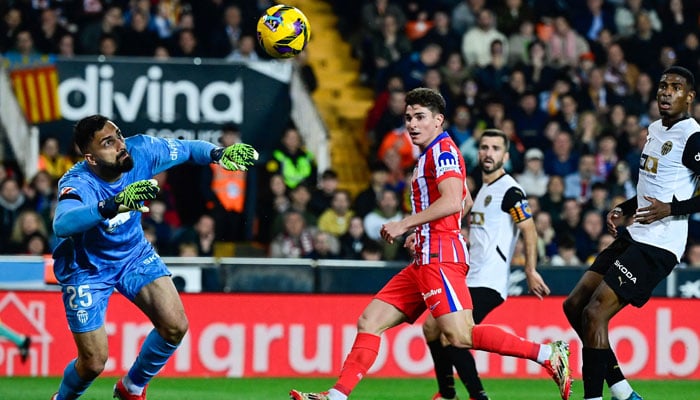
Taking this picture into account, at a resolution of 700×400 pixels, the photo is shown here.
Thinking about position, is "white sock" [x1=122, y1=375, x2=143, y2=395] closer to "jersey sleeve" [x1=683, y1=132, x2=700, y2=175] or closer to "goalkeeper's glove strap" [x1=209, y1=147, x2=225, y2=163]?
"goalkeeper's glove strap" [x1=209, y1=147, x2=225, y2=163]

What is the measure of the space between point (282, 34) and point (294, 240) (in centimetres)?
502

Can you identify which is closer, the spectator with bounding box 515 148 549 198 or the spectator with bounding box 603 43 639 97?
the spectator with bounding box 515 148 549 198

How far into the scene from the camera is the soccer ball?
11.0 m

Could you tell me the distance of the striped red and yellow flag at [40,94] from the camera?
1622cm

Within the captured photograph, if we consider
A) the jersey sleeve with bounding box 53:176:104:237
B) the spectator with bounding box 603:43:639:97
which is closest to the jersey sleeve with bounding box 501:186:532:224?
the jersey sleeve with bounding box 53:176:104:237

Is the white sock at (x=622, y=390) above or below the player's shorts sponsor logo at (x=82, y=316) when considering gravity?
below

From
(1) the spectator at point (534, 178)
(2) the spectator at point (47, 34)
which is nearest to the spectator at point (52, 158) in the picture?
(2) the spectator at point (47, 34)

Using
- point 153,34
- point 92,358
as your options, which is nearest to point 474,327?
point 92,358

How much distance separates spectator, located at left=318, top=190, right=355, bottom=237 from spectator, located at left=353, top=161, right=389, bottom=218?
13 centimetres

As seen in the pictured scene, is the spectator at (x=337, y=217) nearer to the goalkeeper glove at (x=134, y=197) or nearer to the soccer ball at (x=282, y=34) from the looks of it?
the soccer ball at (x=282, y=34)

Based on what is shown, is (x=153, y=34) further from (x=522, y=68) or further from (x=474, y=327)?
(x=474, y=327)

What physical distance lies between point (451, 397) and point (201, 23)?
9.61 meters

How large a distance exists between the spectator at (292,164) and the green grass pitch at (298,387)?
4.14 metres

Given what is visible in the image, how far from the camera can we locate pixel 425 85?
58.2ft
